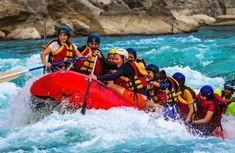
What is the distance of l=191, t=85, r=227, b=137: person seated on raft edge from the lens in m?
6.20

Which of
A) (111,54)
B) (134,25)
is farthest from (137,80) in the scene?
(134,25)

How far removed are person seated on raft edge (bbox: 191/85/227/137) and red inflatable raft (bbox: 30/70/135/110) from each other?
0.90 metres

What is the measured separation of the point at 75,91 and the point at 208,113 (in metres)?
1.77

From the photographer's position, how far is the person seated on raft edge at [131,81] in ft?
20.7

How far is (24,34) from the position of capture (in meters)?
20.7

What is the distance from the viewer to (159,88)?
6.69 metres

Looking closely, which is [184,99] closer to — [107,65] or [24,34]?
[107,65]

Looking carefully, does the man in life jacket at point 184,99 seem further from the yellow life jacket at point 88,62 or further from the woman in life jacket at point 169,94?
the yellow life jacket at point 88,62

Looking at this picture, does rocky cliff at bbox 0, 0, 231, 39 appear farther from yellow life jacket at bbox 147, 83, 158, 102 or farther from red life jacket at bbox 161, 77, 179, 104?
red life jacket at bbox 161, 77, 179, 104

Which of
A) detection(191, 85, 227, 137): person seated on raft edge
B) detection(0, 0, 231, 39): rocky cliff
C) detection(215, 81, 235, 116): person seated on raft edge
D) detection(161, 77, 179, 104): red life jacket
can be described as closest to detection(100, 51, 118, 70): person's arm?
detection(161, 77, 179, 104): red life jacket

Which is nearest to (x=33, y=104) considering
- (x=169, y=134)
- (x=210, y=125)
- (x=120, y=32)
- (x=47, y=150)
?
(x=47, y=150)

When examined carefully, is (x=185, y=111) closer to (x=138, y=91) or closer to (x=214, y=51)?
(x=138, y=91)

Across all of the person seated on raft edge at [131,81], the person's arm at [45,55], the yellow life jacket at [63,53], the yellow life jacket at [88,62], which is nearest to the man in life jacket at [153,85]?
the person seated on raft edge at [131,81]

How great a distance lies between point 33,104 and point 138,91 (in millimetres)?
1465
